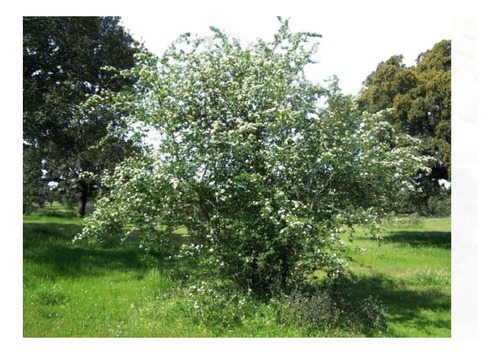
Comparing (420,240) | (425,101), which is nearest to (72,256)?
(420,240)

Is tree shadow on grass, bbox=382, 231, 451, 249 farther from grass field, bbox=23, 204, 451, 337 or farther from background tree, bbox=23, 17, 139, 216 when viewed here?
background tree, bbox=23, 17, 139, 216

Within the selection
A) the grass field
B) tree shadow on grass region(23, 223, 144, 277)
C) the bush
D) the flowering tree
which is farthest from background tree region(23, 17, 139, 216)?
the bush

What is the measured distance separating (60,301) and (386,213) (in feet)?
23.2

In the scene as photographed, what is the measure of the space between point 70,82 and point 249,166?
347 inches

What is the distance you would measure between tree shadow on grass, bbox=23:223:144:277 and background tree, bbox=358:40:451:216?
11.0 metres

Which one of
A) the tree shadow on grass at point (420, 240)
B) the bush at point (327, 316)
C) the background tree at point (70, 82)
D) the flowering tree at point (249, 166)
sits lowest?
the tree shadow on grass at point (420, 240)

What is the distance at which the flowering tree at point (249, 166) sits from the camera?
7.76 m

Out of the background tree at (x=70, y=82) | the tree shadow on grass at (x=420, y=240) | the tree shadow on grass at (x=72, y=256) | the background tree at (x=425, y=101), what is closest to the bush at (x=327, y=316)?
the tree shadow on grass at (x=72, y=256)

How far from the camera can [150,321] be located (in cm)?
776

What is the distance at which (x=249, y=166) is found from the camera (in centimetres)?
819

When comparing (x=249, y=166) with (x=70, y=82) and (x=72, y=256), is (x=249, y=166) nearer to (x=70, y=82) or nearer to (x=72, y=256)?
(x=72, y=256)

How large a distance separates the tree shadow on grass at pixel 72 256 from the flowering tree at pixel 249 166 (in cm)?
309

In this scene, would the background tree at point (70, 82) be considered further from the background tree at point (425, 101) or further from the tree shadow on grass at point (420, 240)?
the tree shadow on grass at point (420, 240)
